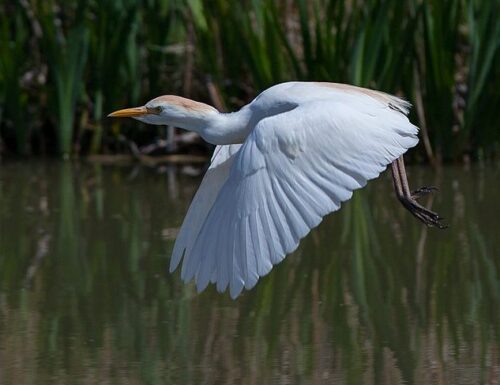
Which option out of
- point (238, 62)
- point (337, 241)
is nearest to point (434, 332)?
point (337, 241)

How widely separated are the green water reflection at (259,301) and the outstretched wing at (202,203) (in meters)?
0.39

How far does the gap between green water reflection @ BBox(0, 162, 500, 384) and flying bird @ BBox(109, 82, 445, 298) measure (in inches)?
19.2

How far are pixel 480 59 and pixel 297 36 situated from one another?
146 cm

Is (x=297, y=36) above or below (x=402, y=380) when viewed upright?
above

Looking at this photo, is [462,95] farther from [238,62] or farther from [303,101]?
[303,101]

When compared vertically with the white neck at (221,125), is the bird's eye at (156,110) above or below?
above

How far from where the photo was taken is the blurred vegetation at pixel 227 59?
29.8 ft

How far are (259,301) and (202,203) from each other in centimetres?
73

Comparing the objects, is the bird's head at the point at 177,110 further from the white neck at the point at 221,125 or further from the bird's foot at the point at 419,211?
the bird's foot at the point at 419,211

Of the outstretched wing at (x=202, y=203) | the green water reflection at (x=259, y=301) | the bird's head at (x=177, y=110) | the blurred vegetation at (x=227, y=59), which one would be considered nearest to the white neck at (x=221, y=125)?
the bird's head at (x=177, y=110)

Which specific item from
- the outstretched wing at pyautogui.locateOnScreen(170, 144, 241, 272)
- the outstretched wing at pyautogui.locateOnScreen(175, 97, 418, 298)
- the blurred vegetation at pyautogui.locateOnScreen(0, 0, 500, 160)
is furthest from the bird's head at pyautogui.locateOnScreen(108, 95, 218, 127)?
the blurred vegetation at pyautogui.locateOnScreen(0, 0, 500, 160)

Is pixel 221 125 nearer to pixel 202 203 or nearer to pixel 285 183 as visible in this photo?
pixel 202 203

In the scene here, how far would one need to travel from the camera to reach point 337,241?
7340 mm

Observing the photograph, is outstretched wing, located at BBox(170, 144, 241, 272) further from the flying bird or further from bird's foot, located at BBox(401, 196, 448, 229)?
bird's foot, located at BBox(401, 196, 448, 229)
